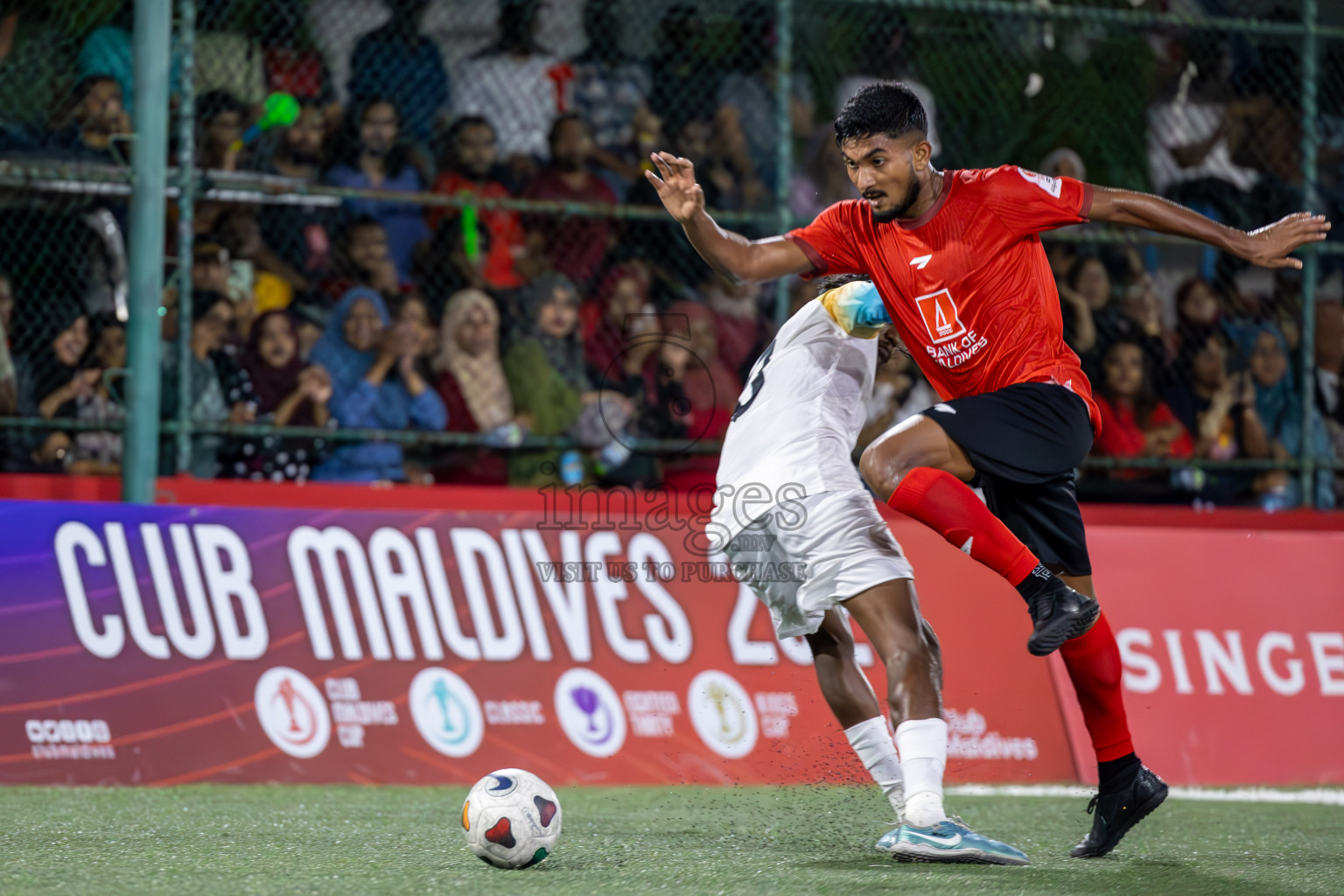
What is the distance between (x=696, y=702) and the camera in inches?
262

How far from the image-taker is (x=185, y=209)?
22.5ft

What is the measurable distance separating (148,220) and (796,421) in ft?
11.1

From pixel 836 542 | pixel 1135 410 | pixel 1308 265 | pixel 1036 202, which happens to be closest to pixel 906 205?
pixel 1036 202

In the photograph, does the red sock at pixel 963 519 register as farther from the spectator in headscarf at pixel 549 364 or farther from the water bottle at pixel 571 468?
the spectator in headscarf at pixel 549 364

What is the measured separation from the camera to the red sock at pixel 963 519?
409 cm

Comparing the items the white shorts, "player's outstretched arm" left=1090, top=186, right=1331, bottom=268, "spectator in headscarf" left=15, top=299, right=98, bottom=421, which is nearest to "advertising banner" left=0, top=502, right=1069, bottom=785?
"spectator in headscarf" left=15, top=299, right=98, bottom=421

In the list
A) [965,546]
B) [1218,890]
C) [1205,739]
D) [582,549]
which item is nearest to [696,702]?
[582,549]

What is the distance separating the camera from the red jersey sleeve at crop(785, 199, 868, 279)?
4570 millimetres

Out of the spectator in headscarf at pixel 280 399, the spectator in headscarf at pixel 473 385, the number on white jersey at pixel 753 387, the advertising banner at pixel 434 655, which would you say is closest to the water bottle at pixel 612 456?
the spectator in headscarf at pixel 473 385

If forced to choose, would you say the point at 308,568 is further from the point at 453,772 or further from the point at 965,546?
the point at 965,546

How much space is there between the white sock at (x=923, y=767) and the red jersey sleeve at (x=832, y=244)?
136 centimetres

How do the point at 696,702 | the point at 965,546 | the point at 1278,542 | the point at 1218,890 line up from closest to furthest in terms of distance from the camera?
the point at 1218,890 < the point at 965,546 < the point at 696,702 < the point at 1278,542

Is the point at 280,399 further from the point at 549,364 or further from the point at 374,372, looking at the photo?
the point at 549,364

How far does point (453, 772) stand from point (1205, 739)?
10.8 feet
